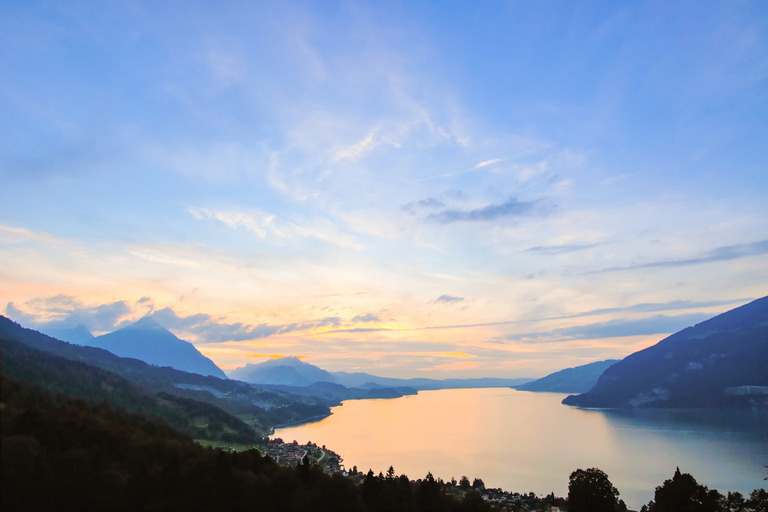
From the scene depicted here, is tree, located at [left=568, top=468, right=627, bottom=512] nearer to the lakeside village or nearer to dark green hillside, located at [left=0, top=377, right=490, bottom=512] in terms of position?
the lakeside village

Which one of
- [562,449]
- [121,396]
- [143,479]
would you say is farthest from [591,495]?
[121,396]

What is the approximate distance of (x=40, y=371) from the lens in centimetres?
10144

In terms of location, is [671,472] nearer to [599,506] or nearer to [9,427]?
[599,506]

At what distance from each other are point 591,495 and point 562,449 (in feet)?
267

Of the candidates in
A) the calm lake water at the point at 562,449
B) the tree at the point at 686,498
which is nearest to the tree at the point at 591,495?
the tree at the point at 686,498

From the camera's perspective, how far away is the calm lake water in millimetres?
83812

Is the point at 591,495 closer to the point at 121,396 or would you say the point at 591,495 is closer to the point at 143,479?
the point at 143,479

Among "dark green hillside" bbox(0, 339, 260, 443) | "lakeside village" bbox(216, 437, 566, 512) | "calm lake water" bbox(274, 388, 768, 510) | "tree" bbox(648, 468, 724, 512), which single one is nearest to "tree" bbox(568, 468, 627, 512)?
"tree" bbox(648, 468, 724, 512)

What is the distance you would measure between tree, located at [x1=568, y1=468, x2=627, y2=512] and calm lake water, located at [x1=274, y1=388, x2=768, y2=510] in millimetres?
25510

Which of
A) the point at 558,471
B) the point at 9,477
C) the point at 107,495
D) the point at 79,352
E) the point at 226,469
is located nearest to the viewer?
the point at 9,477

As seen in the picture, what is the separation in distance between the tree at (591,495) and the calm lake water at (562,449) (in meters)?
25.5

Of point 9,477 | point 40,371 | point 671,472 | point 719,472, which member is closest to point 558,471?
point 671,472

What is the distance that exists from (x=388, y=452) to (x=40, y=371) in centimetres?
8938

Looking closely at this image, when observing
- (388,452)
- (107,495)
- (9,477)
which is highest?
(9,477)
